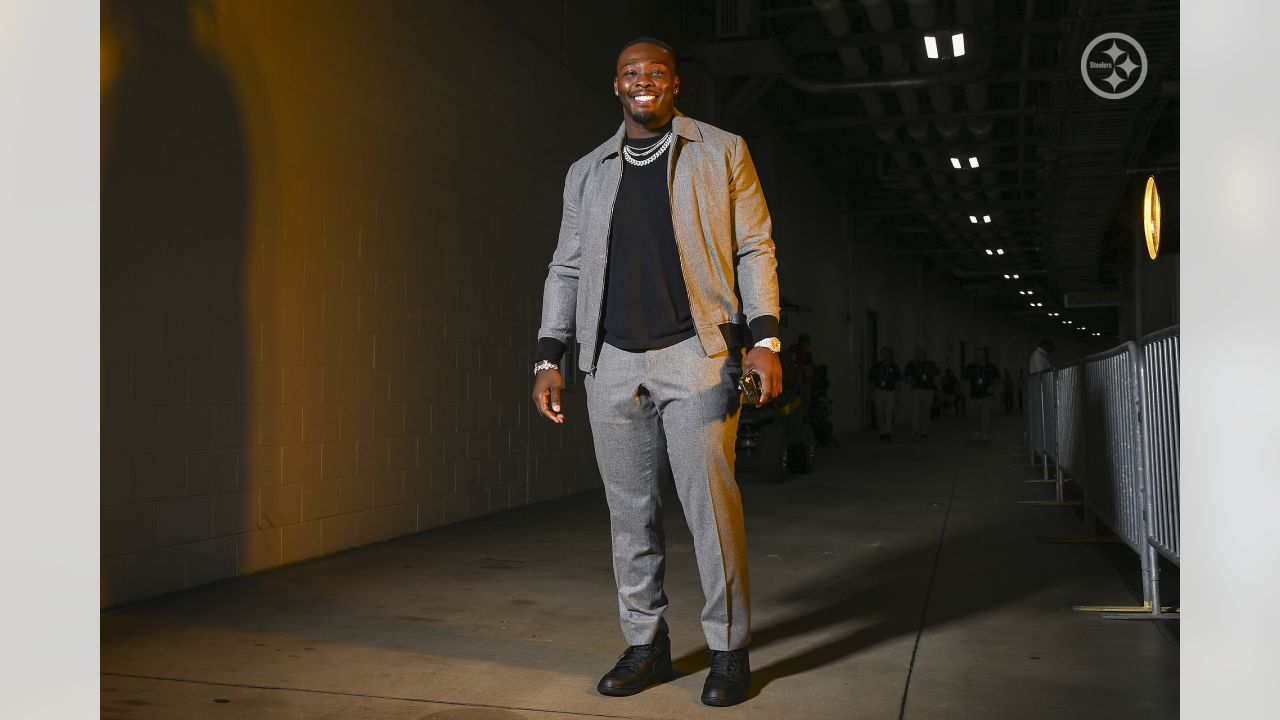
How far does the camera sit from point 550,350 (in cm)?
314

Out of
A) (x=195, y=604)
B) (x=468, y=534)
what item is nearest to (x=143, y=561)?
(x=195, y=604)

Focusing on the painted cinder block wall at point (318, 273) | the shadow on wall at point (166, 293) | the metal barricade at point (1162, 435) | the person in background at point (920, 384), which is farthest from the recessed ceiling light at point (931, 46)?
the shadow on wall at point (166, 293)

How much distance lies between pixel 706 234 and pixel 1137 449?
2355mm

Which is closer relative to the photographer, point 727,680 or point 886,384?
point 727,680

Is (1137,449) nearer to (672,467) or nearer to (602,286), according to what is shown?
(672,467)

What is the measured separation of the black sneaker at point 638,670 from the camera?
2971mm

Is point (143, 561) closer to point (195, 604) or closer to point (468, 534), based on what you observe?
point (195, 604)

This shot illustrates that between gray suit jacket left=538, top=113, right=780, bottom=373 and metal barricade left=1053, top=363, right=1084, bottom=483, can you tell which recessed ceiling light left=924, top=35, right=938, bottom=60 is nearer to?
metal barricade left=1053, top=363, right=1084, bottom=483

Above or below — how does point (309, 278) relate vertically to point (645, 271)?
above

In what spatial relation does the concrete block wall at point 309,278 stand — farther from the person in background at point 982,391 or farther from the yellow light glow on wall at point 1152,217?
the person in background at point 982,391

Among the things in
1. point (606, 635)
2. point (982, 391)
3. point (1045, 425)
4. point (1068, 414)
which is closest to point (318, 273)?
point (606, 635)

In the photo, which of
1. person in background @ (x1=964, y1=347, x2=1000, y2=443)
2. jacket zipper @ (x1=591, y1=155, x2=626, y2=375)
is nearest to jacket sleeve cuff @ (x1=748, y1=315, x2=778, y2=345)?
jacket zipper @ (x1=591, y1=155, x2=626, y2=375)

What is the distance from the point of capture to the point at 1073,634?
150 inches

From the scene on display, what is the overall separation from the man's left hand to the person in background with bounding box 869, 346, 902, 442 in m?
14.1
